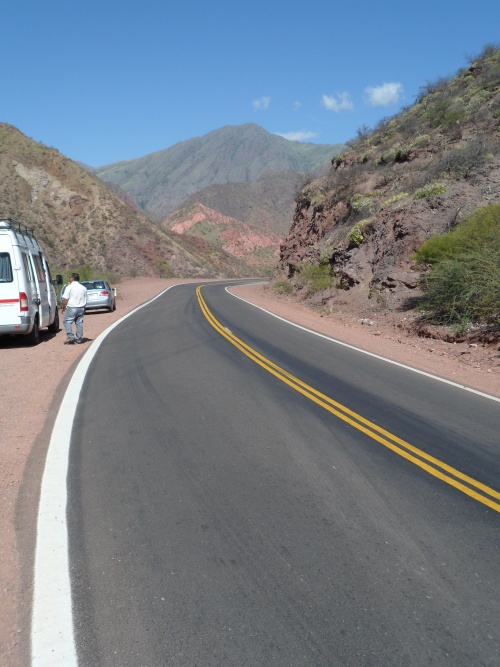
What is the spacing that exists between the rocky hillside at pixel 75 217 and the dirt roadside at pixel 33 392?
41.9 m

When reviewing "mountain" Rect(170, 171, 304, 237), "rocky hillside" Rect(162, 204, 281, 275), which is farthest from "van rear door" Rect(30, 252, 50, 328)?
"mountain" Rect(170, 171, 304, 237)

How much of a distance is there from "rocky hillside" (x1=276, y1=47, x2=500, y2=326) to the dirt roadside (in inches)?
125

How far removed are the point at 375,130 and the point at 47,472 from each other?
39.4 m

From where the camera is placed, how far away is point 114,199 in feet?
230

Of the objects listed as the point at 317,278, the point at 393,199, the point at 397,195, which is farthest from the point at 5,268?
the point at 317,278

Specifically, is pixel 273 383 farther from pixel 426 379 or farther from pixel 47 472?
pixel 47 472

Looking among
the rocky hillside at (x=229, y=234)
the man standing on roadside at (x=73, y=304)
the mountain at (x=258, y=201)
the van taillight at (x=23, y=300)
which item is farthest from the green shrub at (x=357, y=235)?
the mountain at (x=258, y=201)

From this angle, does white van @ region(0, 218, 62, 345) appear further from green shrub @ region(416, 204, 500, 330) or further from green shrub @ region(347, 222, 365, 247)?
green shrub @ region(347, 222, 365, 247)

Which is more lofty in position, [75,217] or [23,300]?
[75,217]

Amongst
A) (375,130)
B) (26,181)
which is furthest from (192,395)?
(26,181)

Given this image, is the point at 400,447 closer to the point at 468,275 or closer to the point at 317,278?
the point at 468,275

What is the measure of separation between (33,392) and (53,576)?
5.73 meters

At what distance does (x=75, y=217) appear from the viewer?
64312 mm

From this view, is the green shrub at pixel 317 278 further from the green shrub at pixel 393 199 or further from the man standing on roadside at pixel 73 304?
the man standing on roadside at pixel 73 304
